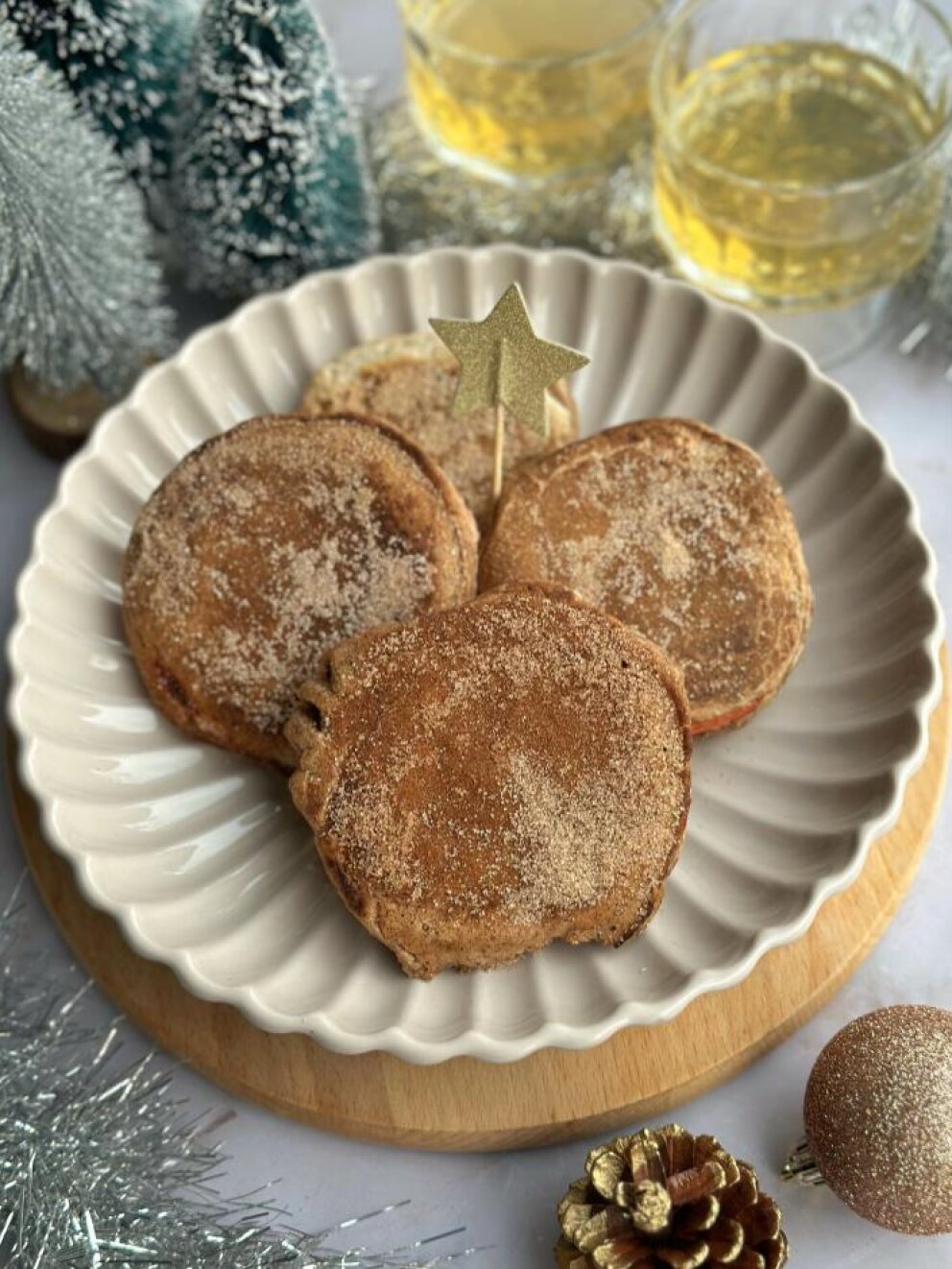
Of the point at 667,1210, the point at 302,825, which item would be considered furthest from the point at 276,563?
the point at 667,1210

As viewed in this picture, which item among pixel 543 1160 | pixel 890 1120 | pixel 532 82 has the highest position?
pixel 532 82

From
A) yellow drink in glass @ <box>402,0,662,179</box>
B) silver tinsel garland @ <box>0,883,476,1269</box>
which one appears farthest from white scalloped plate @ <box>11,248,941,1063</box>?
yellow drink in glass @ <box>402,0,662,179</box>

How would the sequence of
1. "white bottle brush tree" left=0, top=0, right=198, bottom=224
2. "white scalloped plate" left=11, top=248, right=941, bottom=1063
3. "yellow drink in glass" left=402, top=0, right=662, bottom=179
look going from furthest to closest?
"yellow drink in glass" left=402, top=0, right=662, bottom=179, "white bottle brush tree" left=0, top=0, right=198, bottom=224, "white scalloped plate" left=11, top=248, right=941, bottom=1063

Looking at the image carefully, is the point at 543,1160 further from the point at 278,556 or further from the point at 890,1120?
the point at 278,556

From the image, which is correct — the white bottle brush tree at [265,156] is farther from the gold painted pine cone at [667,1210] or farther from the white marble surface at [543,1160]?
the gold painted pine cone at [667,1210]

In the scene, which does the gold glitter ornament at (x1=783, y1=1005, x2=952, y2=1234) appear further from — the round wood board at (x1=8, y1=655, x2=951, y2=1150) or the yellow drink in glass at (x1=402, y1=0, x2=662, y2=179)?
the yellow drink in glass at (x1=402, y1=0, x2=662, y2=179)

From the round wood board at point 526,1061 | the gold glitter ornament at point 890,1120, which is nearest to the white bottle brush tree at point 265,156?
the round wood board at point 526,1061

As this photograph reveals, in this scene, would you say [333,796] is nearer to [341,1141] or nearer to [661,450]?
[341,1141]
